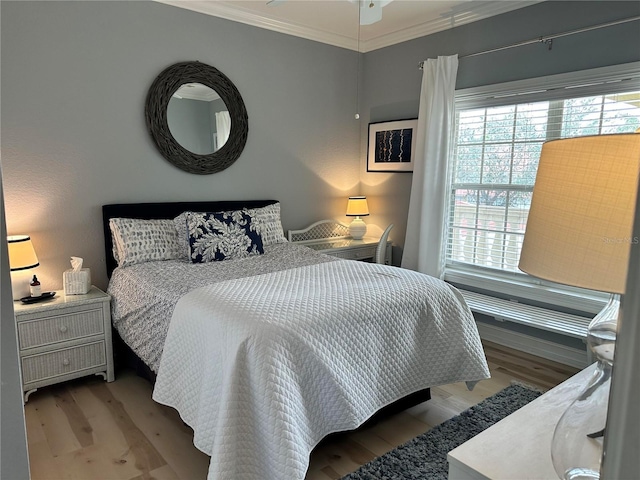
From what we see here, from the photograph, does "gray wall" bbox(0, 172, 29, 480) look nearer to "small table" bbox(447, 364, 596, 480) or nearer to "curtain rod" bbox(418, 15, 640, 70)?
"small table" bbox(447, 364, 596, 480)

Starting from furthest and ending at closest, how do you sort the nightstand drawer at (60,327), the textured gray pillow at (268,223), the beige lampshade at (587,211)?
the textured gray pillow at (268,223) → the nightstand drawer at (60,327) → the beige lampshade at (587,211)

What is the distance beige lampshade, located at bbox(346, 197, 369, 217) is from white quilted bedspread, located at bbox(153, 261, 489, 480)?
1802mm

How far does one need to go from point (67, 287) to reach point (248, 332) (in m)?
1.66

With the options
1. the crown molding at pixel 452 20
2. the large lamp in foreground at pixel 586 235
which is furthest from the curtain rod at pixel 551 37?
the large lamp in foreground at pixel 586 235

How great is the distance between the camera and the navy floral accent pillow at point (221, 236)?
9.81 feet

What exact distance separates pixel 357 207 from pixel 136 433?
109 inches

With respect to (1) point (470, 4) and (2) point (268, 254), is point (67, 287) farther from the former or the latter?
(1) point (470, 4)

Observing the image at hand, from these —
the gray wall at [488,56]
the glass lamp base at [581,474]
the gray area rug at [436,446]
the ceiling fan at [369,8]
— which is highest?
the ceiling fan at [369,8]

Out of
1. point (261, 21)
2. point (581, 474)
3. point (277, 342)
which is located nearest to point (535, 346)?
point (277, 342)

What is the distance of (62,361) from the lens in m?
2.61

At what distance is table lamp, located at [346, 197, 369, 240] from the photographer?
4.26 meters

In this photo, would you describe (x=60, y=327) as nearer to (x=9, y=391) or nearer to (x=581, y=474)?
(x=9, y=391)

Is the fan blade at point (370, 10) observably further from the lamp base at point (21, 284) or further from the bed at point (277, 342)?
the lamp base at point (21, 284)

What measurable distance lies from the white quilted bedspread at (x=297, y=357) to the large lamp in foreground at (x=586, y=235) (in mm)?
1011
